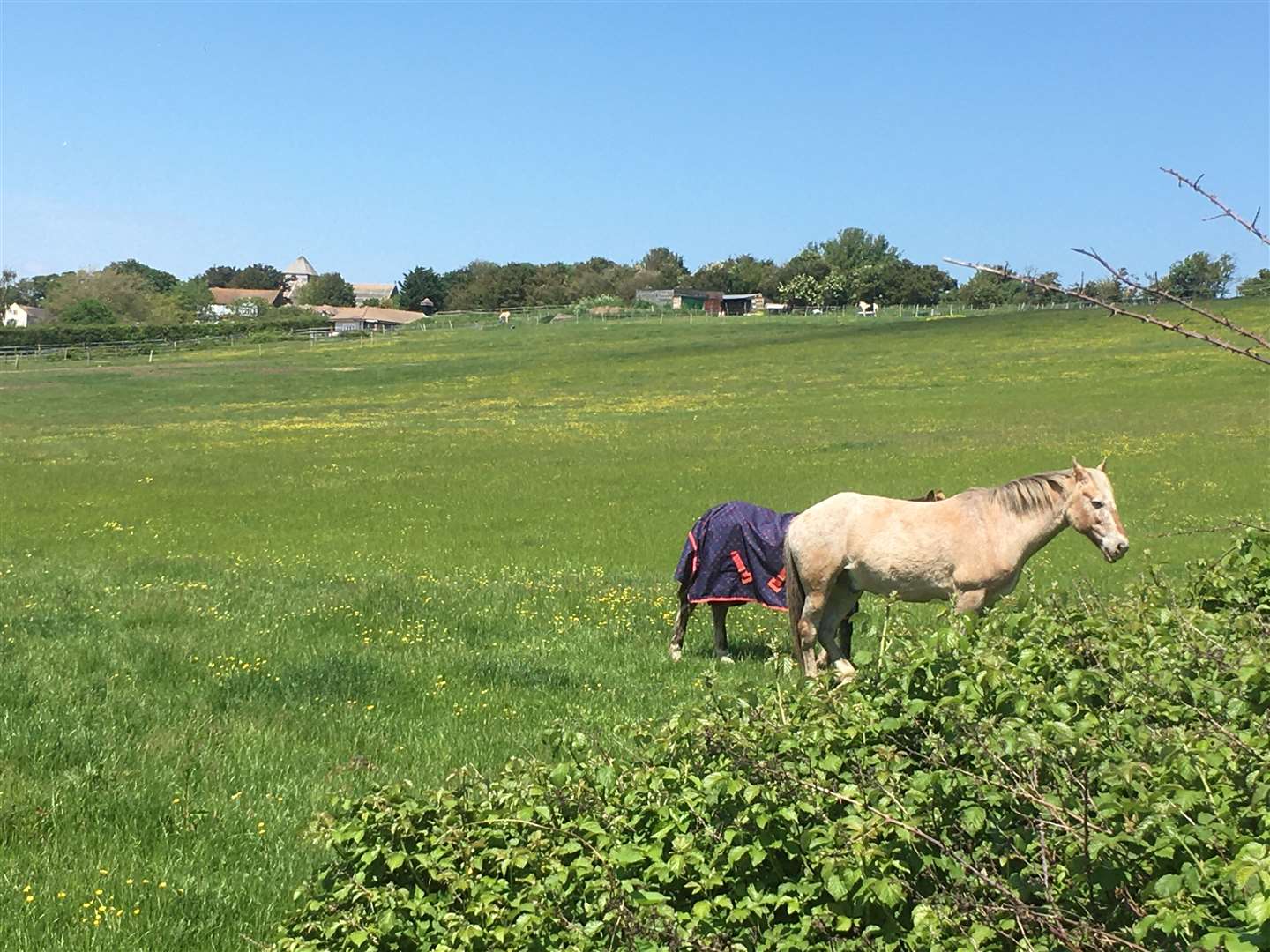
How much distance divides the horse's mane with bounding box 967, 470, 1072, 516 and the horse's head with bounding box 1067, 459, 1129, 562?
0.40 ft

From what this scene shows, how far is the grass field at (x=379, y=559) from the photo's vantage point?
684 cm

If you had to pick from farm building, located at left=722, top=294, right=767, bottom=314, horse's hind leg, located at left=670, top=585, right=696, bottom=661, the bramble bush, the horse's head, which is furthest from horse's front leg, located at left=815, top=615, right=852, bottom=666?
farm building, located at left=722, top=294, right=767, bottom=314

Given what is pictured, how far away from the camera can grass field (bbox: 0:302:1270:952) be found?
684cm

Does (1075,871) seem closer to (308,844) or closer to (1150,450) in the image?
(308,844)

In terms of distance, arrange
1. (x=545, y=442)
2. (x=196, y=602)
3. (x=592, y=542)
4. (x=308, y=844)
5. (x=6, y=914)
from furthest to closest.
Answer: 1. (x=545, y=442)
2. (x=592, y=542)
3. (x=196, y=602)
4. (x=308, y=844)
5. (x=6, y=914)

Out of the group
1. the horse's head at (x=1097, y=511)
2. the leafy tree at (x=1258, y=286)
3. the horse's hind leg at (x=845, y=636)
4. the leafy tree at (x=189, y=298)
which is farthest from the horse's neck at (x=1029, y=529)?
the leafy tree at (x=189, y=298)

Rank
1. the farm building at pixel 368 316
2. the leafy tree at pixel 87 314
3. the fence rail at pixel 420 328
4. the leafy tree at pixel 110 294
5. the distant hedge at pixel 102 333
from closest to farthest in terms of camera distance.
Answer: the fence rail at pixel 420 328 < the distant hedge at pixel 102 333 < the leafy tree at pixel 87 314 < the leafy tree at pixel 110 294 < the farm building at pixel 368 316

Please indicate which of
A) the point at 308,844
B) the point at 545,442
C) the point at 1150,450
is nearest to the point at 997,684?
the point at 308,844

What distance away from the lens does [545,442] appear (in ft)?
129

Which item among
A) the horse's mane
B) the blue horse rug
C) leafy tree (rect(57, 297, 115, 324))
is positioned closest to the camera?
the horse's mane

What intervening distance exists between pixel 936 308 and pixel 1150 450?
88.7 meters

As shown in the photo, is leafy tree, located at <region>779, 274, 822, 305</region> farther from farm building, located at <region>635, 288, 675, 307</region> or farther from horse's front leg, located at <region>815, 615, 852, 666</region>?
horse's front leg, located at <region>815, 615, 852, 666</region>

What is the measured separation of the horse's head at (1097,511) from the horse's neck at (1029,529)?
12 centimetres

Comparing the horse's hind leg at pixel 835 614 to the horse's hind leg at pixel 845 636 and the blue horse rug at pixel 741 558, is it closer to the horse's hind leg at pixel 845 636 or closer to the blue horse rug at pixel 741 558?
the horse's hind leg at pixel 845 636
